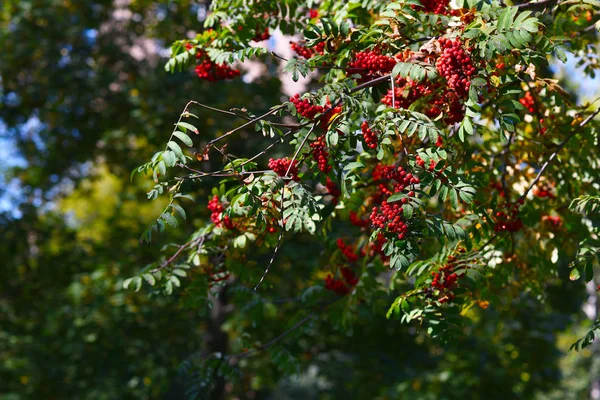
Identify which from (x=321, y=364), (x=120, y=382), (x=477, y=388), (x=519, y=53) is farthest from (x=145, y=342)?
(x=519, y=53)

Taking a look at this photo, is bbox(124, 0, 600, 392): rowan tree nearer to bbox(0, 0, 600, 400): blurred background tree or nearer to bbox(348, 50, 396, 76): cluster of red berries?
bbox(348, 50, 396, 76): cluster of red berries

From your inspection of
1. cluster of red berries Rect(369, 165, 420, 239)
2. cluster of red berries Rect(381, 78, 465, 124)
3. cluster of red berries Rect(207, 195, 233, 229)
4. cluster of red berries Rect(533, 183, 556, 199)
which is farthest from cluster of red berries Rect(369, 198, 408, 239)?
cluster of red berries Rect(533, 183, 556, 199)

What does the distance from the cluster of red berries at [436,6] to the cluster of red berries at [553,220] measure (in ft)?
5.68

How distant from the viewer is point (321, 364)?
938 cm

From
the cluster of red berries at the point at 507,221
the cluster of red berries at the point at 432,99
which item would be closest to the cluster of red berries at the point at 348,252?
the cluster of red berries at the point at 507,221

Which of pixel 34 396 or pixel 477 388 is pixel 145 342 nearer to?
pixel 34 396

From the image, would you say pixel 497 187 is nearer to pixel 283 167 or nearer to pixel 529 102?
pixel 529 102

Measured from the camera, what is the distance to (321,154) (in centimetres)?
339

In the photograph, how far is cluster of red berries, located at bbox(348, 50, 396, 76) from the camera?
11.4 feet

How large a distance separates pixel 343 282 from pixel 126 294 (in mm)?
4864

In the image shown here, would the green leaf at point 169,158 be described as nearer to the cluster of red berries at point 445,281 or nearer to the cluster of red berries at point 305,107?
the cluster of red berries at point 305,107

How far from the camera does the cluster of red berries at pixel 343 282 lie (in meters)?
4.76

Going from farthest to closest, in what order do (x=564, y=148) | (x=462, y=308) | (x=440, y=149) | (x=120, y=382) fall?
1. (x=120, y=382)
2. (x=564, y=148)
3. (x=462, y=308)
4. (x=440, y=149)

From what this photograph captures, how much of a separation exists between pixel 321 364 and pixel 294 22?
586 centimetres
